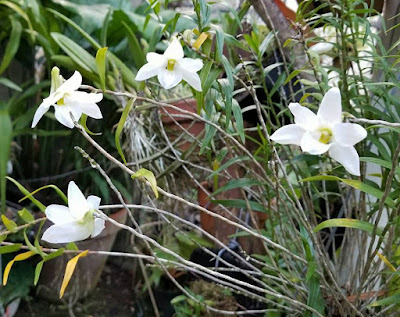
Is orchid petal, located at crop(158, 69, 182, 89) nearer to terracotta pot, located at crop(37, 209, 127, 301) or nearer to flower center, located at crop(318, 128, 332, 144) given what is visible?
flower center, located at crop(318, 128, 332, 144)

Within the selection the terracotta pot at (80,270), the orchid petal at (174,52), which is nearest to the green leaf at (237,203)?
the orchid petal at (174,52)

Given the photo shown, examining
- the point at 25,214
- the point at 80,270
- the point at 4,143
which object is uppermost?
the point at 25,214

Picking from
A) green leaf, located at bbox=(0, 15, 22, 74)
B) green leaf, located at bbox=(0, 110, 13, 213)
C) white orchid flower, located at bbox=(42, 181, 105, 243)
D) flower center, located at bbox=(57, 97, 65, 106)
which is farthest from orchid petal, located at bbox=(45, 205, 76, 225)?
green leaf, located at bbox=(0, 15, 22, 74)

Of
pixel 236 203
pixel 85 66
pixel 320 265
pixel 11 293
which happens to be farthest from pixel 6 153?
pixel 320 265

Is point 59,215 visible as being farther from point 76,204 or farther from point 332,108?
point 332,108

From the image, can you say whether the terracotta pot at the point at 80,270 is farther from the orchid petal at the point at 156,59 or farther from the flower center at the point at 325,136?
the flower center at the point at 325,136

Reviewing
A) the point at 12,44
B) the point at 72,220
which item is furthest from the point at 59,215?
the point at 12,44

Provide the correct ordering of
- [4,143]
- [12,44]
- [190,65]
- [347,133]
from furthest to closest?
1. [12,44]
2. [4,143]
3. [190,65]
4. [347,133]
